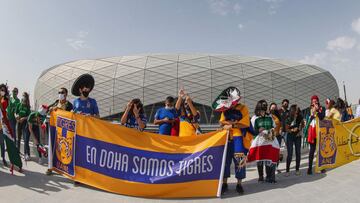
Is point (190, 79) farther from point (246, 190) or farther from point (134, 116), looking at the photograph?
point (246, 190)

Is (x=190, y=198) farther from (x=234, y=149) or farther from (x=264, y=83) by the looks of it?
(x=264, y=83)

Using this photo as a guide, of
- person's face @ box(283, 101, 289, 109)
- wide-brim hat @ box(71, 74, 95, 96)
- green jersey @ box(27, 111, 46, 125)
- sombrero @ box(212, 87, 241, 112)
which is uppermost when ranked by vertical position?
wide-brim hat @ box(71, 74, 95, 96)

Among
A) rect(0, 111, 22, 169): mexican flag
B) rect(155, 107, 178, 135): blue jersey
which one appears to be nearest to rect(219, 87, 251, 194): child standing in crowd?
rect(155, 107, 178, 135): blue jersey

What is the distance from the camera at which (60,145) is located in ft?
15.9

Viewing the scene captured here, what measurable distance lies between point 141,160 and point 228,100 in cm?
171

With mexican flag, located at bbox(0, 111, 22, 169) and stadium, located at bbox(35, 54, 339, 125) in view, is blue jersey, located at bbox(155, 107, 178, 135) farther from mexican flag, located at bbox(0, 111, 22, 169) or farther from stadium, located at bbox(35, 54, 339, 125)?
stadium, located at bbox(35, 54, 339, 125)

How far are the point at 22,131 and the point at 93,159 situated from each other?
332 centimetres

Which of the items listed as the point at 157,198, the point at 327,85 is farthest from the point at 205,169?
the point at 327,85

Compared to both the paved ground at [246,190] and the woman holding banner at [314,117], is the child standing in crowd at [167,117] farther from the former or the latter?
the woman holding banner at [314,117]

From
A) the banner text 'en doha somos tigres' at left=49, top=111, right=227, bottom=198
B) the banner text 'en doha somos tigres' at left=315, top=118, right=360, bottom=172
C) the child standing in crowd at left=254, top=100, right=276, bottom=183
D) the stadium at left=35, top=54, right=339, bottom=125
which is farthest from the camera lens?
the stadium at left=35, top=54, right=339, bottom=125

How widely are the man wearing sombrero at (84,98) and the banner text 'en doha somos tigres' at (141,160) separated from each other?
0.64 ft

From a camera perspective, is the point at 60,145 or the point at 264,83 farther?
the point at 264,83

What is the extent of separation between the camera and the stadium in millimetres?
41750

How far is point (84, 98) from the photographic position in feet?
16.3
